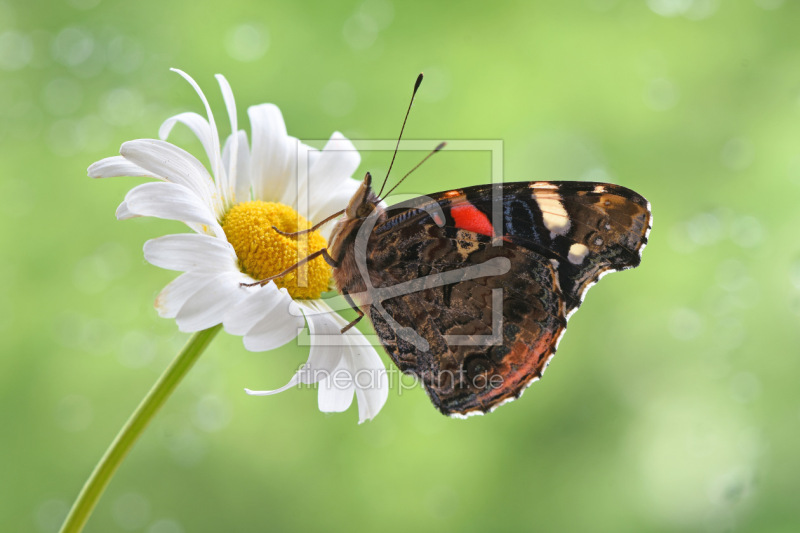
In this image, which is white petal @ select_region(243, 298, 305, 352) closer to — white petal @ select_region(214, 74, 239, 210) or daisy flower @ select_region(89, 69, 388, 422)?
daisy flower @ select_region(89, 69, 388, 422)

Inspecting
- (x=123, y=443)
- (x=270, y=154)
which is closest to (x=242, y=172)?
(x=270, y=154)

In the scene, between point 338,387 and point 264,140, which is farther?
point 264,140

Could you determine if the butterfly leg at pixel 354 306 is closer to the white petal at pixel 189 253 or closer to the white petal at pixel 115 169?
the white petal at pixel 189 253

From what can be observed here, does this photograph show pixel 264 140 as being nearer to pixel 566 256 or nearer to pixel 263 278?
pixel 263 278

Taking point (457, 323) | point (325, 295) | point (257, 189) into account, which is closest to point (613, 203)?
point (457, 323)

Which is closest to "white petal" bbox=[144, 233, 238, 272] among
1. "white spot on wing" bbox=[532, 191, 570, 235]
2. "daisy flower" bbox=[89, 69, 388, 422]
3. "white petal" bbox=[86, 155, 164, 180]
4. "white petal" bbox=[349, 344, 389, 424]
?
"daisy flower" bbox=[89, 69, 388, 422]

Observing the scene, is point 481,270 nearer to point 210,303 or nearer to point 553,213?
point 553,213
